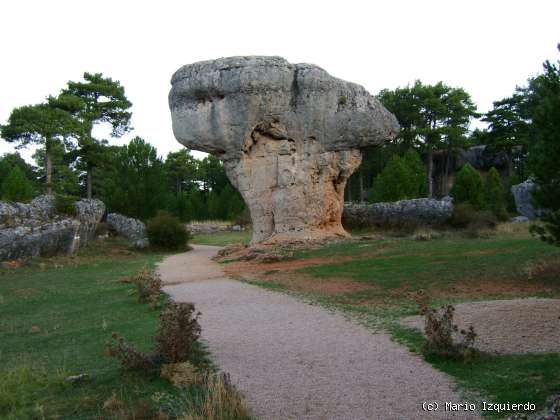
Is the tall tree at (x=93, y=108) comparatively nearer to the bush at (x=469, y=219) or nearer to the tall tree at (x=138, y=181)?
the tall tree at (x=138, y=181)

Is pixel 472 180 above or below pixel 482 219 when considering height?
above

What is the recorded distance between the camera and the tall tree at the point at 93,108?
36.9 m

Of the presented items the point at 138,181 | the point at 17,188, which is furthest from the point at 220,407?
the point at 17,188

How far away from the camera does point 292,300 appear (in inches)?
467

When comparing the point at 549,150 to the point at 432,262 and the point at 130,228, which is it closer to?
the point at 432,262

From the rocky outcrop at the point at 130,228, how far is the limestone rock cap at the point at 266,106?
27.5ft

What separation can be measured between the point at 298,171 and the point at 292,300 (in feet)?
39.3

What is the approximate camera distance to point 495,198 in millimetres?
34562

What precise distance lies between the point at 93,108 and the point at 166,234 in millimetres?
16393

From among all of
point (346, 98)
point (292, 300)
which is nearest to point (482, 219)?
point (346, 98)

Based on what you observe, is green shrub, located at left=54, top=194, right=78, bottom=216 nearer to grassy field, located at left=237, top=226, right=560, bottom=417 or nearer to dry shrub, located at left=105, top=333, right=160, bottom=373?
grassy field, located at left=237, top=226, right=560, bottom=417

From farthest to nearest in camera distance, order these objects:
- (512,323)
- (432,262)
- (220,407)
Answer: (432,262) < (512,323) < (220,407)

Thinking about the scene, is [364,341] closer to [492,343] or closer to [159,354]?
[492,343]

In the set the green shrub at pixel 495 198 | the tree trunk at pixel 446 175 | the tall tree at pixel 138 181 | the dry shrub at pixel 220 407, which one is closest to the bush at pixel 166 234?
the tall tree at pixel 138 181
